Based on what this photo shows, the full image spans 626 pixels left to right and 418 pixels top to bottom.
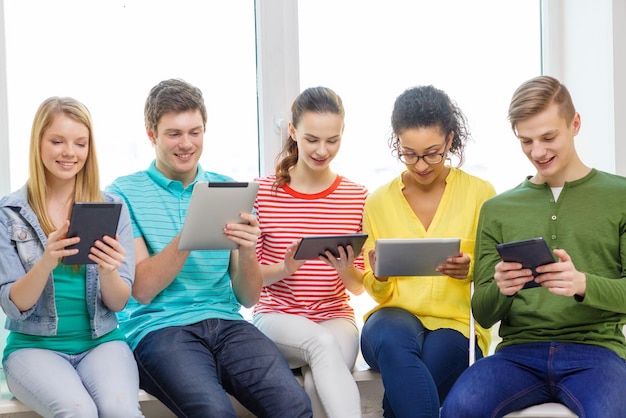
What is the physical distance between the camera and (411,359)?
2.39 meters

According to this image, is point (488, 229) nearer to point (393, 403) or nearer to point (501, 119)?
point (393, 403)

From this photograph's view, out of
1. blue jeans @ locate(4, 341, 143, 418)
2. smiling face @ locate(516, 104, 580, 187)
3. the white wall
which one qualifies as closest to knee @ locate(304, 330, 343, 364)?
blue jeans @ locate(4, 341, 143, 418)

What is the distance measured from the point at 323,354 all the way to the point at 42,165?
1012mm

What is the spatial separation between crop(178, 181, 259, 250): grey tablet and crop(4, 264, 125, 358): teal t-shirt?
334 mm

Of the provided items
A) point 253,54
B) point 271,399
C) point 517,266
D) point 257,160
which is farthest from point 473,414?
point 253,54

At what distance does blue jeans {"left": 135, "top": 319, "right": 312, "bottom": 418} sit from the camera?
2.29 m

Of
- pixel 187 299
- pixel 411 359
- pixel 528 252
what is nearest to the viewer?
pixel 528 252

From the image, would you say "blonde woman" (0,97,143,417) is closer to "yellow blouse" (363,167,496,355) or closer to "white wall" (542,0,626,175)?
"yellow blouse" (363,167,496,355)

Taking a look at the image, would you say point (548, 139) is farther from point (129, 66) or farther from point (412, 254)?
point (129, 66)

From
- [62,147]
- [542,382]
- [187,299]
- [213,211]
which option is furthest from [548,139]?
[62,147]

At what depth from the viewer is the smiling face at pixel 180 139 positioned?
8.65ft

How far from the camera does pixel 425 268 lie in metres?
2.52

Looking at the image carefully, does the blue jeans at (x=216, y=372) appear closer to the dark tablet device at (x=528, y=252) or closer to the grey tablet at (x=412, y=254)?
the grey tablet at (x=412, y=254)

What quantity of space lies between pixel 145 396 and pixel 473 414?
37.7 inches
